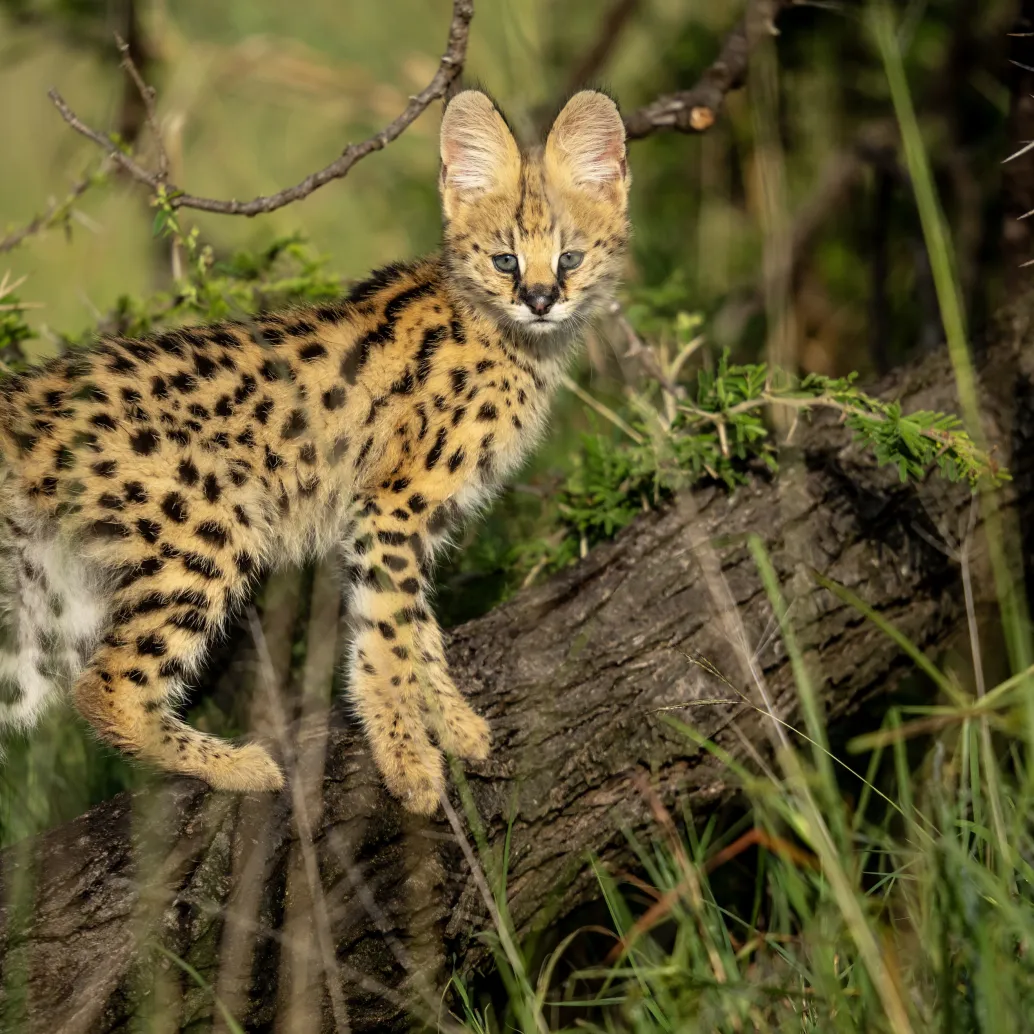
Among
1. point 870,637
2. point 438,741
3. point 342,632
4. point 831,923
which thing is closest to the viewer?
point 831,923

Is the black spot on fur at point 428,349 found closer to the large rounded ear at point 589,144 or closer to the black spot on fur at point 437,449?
the black spot on fur at point 437,449

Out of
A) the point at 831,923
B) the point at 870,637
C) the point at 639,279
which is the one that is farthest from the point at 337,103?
the point at 831,923

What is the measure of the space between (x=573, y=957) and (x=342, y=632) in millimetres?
1534

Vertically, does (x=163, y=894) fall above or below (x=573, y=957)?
above

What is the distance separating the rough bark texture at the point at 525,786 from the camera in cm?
307

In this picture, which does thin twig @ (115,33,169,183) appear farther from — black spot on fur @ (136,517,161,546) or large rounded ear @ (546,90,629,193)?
black spot on fur @ (136,517,161,546)

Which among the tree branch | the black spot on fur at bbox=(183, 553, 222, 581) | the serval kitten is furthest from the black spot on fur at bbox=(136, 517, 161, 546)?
the tree branch

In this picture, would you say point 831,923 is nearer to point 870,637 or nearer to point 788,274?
point 870,637

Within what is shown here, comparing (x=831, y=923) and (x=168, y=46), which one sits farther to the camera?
(x=168, y=46)

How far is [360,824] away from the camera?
3.50 m

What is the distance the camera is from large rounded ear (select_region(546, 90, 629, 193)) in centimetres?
472

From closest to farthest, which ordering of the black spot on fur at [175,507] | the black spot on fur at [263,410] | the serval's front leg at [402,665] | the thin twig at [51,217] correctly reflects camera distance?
the serval's front leg at [402,665], the black spot on fur at [175,507], the black spot on fur at [263,410], the thin twig at [51,217]

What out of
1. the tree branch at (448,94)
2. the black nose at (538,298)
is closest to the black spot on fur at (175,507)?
the tree branch at (448,94)

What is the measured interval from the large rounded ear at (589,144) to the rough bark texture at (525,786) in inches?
51.5
